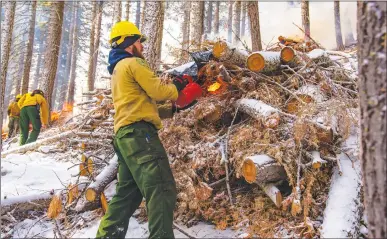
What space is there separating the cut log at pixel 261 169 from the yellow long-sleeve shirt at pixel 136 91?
1.02 metres

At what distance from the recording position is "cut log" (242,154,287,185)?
3395mm

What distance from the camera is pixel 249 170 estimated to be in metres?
3.46

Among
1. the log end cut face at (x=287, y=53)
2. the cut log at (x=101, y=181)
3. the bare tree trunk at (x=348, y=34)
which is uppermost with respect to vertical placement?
the bare tree trunk at (x=348, y=34)

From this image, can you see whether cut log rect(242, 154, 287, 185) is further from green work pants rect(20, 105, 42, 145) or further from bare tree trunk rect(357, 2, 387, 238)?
green work pants rect(20, 105, 42, 145)

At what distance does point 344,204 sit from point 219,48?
92.4 inches

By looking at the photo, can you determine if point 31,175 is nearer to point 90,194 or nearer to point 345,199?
point 90,194

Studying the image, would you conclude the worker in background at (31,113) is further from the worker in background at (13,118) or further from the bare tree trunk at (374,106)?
the bare tree trunk at (374,106)

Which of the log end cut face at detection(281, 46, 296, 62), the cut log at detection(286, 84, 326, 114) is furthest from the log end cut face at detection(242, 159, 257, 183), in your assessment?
the log end cut face at detection(281, 46, 296, 62)

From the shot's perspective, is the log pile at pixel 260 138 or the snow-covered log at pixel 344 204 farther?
the log pile at pixel 260 138

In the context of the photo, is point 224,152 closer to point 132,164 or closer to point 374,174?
point 132,164

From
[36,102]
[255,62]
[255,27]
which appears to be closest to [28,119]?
[36,102]

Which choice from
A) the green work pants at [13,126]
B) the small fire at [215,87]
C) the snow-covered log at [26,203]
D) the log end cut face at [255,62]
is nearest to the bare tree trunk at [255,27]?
the log end cut face at [255,62]

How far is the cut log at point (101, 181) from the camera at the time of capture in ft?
12.6

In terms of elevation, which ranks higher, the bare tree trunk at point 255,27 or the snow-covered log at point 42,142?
the bare tree trunk at point 255,27
